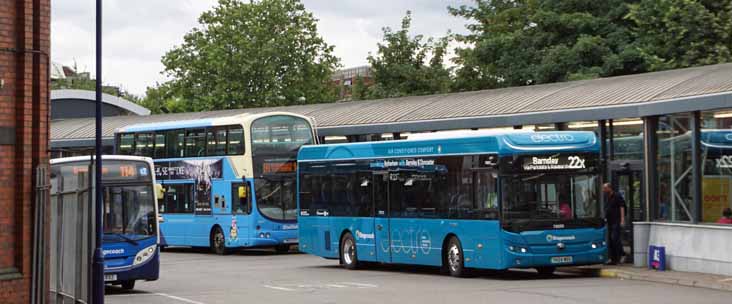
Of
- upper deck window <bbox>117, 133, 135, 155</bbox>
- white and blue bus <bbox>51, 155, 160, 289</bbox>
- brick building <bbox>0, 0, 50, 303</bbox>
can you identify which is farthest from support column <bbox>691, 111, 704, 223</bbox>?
upper deck window <bbox>117, 133, 135, 155</bbox>

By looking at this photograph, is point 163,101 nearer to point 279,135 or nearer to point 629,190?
point 279,135

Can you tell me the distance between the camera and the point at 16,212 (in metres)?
18.1

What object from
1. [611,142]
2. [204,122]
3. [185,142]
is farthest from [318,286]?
[185,142]

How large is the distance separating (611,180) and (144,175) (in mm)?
10098

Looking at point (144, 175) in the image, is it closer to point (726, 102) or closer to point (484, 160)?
point (484, 160)

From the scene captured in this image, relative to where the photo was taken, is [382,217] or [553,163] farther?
[382,217]

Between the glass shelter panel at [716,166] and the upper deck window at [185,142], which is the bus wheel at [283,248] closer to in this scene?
the upper deck window at [185,142]

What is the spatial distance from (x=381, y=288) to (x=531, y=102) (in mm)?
9879

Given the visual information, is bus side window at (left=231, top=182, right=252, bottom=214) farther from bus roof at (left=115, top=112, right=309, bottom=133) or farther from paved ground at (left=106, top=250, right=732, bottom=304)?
paved ground at (left=106, top=250, right=732, bottom=304)

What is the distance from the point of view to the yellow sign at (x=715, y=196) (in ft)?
81.1

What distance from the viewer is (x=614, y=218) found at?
27234 millimetres

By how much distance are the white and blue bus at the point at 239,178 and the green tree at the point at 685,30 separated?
14703mm

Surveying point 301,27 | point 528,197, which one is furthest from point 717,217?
point 301,27

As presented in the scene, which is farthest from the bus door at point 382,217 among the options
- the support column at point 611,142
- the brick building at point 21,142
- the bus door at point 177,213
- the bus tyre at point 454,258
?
the brick building at point 21,142
